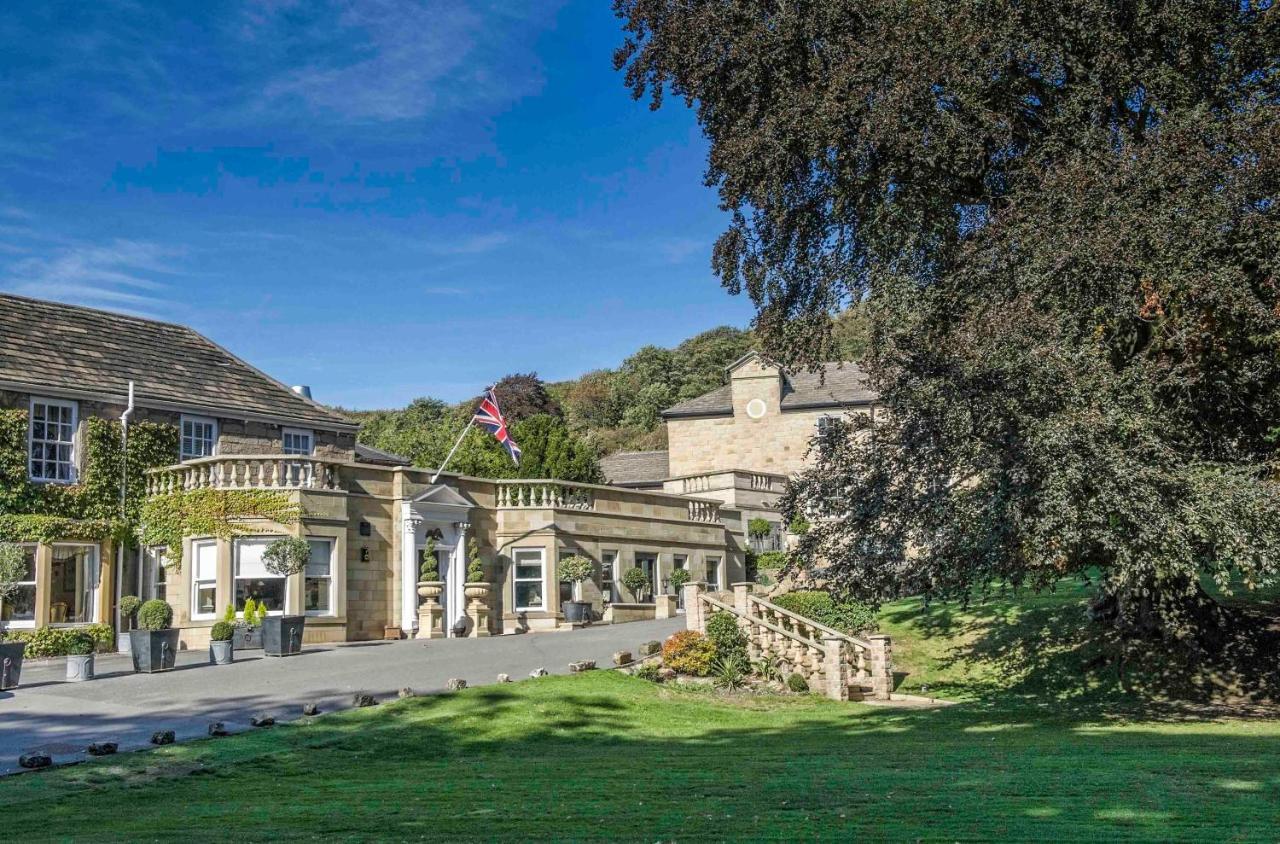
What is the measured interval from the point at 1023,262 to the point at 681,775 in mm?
9359

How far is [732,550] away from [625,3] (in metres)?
23.7

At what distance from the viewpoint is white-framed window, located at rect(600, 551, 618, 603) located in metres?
34.4

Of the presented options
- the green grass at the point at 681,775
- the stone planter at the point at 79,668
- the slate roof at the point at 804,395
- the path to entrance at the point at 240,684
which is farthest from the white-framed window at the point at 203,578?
the slate roof at the point at 804,395

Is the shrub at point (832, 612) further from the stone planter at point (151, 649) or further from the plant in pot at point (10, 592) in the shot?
the plant in pot at point (10, 592)

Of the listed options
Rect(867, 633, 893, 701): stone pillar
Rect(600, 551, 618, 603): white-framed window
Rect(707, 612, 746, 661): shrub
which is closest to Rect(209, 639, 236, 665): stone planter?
Rect(707, 612, 746, 661): shrub

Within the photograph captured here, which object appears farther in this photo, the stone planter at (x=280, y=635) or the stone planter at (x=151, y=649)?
the stone planter at (x=280, y=635)

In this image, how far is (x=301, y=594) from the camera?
2691 centimetres

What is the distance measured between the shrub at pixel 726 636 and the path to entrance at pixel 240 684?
7.75 ft

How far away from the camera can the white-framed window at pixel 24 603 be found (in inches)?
1008

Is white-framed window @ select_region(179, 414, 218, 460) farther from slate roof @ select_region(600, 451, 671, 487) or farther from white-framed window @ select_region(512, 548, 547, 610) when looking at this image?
slate roof @ select_region(600, 451, 671, 487)

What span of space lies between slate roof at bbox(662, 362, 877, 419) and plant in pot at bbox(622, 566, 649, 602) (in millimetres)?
16969

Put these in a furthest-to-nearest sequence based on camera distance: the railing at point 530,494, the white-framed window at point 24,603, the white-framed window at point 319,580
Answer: the railing at point 530,494 → the white-framed window at point 319,580 → the white-framed window at point 24,603

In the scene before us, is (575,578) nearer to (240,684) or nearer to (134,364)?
(134,364)

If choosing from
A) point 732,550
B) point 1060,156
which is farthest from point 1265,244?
point 732,550
